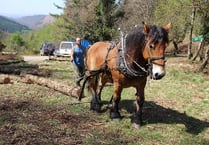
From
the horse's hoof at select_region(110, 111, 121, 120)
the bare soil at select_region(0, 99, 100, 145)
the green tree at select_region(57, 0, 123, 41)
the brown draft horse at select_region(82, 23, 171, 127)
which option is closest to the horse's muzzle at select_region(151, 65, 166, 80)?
the brown draft horse at select_region(82, 23, 171, 127)

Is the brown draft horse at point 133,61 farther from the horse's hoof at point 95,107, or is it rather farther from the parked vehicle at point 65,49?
the parked vehicle at point 65,49

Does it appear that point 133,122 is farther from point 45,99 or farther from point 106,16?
point 106,16

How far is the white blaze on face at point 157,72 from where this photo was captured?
6332 millimetres

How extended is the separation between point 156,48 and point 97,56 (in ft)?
7.82

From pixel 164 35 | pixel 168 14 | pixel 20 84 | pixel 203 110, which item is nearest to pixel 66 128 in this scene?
pixel 164 35

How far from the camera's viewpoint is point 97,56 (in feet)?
28.3

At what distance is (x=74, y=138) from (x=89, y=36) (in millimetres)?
36147

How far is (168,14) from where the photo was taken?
2111 cm

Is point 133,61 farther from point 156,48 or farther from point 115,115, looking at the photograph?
point 115,115

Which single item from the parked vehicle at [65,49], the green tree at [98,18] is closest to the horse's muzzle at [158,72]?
the parked vehicle at [65,49]

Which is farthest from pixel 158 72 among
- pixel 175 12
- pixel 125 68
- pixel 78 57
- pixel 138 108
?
pixel 175 12

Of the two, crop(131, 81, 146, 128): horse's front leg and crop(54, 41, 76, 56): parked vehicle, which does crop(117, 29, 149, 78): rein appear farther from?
crop(54, 41, 76, 56): parked vehicle

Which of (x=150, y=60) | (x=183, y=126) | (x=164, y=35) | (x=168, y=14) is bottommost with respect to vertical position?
(x=183, y=126)

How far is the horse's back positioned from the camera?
331 inches
